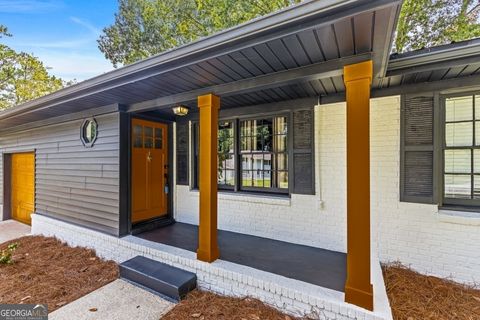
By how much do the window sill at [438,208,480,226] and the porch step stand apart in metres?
3.12

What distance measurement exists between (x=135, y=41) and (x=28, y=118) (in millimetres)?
5566

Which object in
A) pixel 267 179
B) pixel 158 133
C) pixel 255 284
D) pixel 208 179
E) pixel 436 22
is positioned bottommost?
pixel 255 284

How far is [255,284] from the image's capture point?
2.57 metres

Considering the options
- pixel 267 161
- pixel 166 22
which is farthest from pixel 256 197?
pixel 166 22

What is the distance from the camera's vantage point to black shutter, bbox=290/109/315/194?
12.0 ft

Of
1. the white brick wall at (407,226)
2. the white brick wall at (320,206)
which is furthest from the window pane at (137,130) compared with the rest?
the white brick wall at (407,226)

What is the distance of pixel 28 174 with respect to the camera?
6.43m

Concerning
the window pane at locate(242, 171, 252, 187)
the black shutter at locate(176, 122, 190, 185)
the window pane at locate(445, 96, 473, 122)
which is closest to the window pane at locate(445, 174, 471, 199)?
the window pane at locate(445, 96, 473, 122)

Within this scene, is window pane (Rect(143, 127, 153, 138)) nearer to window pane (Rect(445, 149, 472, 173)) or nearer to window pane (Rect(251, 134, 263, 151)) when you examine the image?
window pane (Rect(251, 134, 263, 151))

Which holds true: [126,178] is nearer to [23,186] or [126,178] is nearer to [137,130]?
[137,130]

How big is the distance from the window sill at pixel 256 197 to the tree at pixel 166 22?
5.19 metres

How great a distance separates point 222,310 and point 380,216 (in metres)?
Result: 2.36

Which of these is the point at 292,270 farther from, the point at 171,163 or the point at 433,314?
the point at 171,163

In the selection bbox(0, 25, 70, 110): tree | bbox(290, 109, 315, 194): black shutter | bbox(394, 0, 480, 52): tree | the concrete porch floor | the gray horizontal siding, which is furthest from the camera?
bbox(0, 25, 70, 110): tree
